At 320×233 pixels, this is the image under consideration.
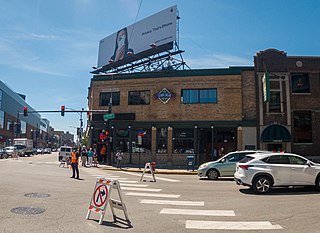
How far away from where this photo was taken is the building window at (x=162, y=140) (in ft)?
98.3

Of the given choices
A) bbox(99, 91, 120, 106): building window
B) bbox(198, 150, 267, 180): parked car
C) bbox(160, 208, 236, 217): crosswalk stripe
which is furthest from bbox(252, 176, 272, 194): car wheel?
bbox(99, 91, 120, 106): building window

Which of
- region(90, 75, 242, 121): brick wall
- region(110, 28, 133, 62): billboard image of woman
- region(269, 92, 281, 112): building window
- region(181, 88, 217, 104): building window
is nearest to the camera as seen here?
region(269, 92, 281, 112): building window

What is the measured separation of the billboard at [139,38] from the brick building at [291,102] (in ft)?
48.7

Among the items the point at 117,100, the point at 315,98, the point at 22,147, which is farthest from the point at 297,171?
the point at 22,147

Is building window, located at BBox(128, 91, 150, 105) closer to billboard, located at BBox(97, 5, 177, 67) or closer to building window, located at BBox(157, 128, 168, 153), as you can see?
building window, located at BBox(157, 128, 168, 153)

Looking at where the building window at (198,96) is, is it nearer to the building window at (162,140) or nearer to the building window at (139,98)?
the building window at (162,140)

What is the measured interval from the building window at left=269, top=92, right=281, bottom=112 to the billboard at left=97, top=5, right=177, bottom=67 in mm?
15799

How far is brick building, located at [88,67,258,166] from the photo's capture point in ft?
93.8

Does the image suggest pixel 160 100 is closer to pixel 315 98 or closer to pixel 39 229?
pixel 315 98

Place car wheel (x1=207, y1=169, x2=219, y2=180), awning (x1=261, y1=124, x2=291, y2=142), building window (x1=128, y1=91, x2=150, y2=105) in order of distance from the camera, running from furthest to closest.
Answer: building window (x1=128, y1=91, x2=150, y2=105), awning (x1=261, y1=124, x2=291, y2=142), car wheel (x1=207, y1=169, x2=219, y2=180)

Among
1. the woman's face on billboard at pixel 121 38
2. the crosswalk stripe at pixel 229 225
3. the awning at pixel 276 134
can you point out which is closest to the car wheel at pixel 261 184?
the crosswalk stripe at pixel 229 225

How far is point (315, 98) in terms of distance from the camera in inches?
1091

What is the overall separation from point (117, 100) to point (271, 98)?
15.0 m

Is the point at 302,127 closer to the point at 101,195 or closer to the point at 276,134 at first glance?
the point at 276,134
